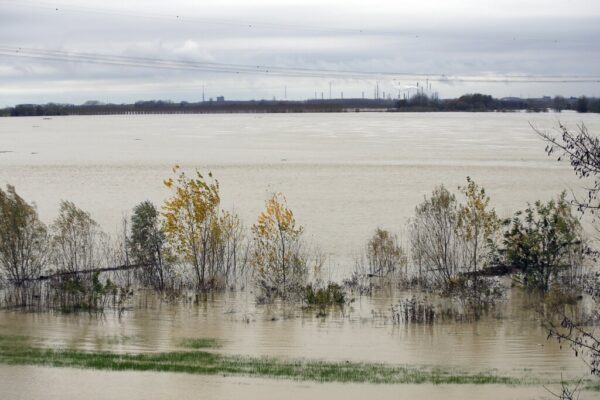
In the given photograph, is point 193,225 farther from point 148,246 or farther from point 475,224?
point 475,224

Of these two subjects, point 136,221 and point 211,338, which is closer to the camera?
point 211,338

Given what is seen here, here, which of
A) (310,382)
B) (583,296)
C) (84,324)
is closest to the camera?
(310,382)

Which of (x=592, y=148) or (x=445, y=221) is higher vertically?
(x=592, y=148)

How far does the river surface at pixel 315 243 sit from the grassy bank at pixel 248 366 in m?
0.53

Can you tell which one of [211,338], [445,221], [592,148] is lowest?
[211,338]

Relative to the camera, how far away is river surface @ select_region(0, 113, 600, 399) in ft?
54.9

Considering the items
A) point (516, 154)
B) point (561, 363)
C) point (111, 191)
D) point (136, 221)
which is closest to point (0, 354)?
point (136, 221)

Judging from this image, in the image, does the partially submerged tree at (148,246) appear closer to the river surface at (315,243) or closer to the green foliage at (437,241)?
the river surface at (315,243)

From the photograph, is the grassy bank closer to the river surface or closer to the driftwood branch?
the river surface

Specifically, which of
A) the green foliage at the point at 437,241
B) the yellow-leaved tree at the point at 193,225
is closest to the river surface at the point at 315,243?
the yellow-leaved tree at the point at 193,225

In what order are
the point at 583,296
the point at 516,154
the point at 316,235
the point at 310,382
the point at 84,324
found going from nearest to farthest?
1. the point at 310,382
2. the point at 84,324
3. the point at 583,296
4. the point at 316,235
5. the point at 516,154

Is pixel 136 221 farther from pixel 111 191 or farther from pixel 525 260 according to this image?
pixel 111 191

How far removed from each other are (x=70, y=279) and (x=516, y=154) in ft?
207

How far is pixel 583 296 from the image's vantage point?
2612 centimetres
